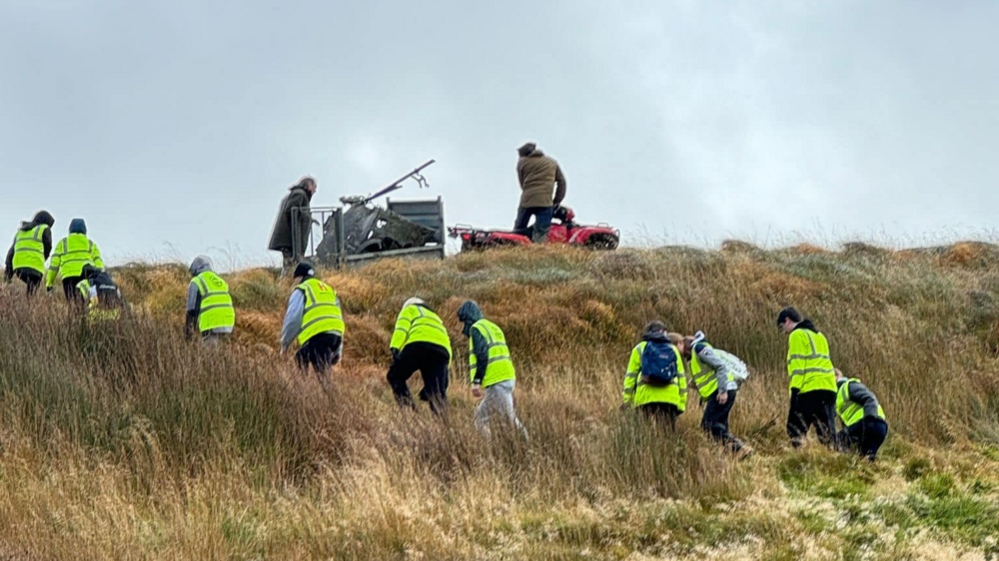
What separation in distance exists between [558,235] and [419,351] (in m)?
10.2

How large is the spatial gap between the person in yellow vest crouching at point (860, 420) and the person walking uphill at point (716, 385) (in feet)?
4.41

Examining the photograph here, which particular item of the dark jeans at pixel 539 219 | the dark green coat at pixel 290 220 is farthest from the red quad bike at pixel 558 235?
the dark green coat at pixel 290 220

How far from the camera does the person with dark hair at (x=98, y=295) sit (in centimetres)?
1141

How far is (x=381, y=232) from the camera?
19266 millimetres

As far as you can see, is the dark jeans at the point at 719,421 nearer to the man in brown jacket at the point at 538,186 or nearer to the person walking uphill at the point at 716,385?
the person walking uphill at the point at 716,385

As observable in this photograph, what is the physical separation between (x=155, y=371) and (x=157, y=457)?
1543 millimetres

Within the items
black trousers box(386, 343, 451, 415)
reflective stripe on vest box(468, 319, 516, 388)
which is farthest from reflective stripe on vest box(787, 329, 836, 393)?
black trousers box(386, 343, 451, 415)

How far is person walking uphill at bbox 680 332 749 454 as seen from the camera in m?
10.7

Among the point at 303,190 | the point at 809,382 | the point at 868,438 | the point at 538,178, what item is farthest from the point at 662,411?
the point at 538,178

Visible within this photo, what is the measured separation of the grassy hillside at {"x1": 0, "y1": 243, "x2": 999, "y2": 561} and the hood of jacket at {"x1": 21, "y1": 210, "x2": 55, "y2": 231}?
178 centimetres

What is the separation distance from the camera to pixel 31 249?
14.3 meters

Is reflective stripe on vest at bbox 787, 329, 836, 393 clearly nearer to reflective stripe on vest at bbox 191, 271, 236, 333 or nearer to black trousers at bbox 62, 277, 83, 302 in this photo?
reflective stripe on vest at bbox 191, 271, 236, 333

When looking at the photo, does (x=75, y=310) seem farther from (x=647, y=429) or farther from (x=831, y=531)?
(x=831, y=531)

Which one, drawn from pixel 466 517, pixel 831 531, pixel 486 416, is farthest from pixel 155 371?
pixel 831 531
